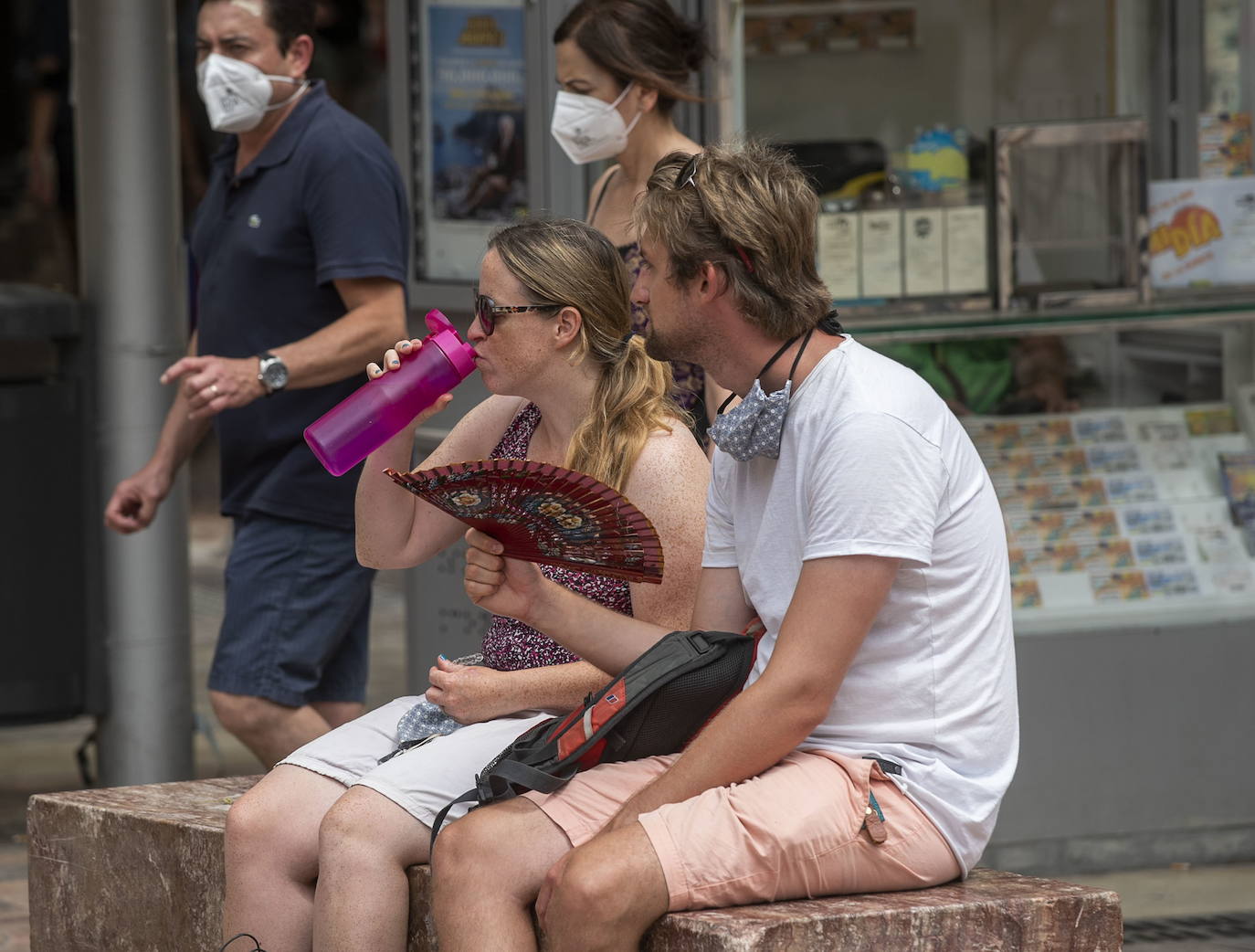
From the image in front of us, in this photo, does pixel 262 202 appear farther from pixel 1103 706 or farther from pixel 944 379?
pixel 1103 706

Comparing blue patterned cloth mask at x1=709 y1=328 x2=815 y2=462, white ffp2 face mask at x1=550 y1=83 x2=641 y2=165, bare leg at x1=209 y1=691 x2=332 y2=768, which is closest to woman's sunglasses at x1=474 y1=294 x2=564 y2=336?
blue patterned cloth mask at x1=709 y1=328 x2=815 y2=462

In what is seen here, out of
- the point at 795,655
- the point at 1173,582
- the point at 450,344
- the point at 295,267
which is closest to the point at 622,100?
the point at 295,267

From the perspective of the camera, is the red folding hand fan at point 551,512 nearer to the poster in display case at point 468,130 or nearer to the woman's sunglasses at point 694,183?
the woman's sunglasses at point 694,183

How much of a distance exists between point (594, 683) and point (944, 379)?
1976mm

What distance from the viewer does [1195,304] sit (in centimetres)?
489

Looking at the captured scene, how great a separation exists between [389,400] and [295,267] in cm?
123

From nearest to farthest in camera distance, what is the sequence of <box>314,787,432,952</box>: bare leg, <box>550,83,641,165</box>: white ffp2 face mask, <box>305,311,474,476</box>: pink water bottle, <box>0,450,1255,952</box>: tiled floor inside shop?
<box>314,787,432,952</box>: bare leg, <box>305,311,474,476</box>: pink water bottle, <box>550,83,641,165</box>: white ffp2 face mask, <box>0,450,1255,952</box>: tiled floor inside shop

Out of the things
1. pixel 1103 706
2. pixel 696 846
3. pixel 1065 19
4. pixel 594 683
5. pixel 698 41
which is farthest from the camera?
pixel 1065 19

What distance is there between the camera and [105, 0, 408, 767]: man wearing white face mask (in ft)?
13.4

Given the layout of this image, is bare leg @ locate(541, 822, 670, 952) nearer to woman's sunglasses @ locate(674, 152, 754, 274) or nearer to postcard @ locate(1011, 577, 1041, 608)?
woman's sunglasses @ locate(674, 152, 754, 274)

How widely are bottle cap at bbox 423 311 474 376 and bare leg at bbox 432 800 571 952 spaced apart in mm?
686

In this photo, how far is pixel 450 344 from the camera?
9.85ft

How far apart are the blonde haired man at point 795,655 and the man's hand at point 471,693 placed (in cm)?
33

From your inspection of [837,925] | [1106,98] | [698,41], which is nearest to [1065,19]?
[1106,98]
